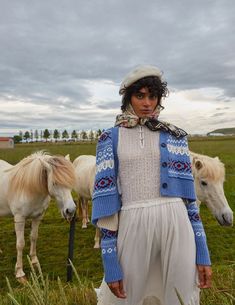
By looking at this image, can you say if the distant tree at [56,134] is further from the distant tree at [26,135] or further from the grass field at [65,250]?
the grass field at [65,250]

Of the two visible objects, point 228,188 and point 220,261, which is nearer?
point 220,261

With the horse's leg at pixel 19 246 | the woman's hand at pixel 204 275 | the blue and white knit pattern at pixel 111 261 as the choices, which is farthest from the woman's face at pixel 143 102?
the horse's leg at pixel 19 246

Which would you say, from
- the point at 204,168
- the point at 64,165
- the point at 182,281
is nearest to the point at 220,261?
the point at 204,168

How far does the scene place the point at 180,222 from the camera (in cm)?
168

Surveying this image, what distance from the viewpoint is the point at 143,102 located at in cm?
181

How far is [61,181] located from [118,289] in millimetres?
3045

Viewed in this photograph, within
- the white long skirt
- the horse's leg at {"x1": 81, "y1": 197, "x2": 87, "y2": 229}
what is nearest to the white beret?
the white long skirt

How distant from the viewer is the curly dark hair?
1.79 metres

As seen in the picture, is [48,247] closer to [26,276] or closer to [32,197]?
[26,276]

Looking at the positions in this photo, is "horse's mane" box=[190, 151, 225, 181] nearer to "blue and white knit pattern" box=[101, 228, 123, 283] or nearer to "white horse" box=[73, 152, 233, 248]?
"white horse" box=[73, 152, 233, 248]

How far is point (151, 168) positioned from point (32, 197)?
3.48m

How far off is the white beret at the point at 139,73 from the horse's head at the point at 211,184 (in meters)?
2.94

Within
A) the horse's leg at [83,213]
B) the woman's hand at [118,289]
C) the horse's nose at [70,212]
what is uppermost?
the woman's hand at [118,289]

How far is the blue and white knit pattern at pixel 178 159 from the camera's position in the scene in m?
1.75
